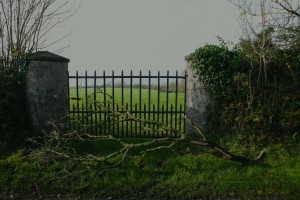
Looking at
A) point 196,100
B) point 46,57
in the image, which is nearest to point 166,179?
point 196,100

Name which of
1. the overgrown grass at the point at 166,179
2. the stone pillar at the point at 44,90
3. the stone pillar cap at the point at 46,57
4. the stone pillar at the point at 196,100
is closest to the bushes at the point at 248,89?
the stone pillar at the point at 196,100

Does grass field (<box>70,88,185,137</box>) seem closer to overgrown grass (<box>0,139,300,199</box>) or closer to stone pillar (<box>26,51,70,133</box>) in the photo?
stone pillar (<box>26,51,70,133</box>)

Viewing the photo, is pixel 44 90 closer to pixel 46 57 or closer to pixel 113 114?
pixel 46 57

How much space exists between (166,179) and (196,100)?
2.97 m

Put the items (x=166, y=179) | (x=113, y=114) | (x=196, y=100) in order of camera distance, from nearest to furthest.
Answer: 1. (x=166, y=179)
2. (x=113, y=114)
3. (x=196, y=100)

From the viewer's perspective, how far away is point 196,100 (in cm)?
835

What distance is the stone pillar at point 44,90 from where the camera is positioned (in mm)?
7902

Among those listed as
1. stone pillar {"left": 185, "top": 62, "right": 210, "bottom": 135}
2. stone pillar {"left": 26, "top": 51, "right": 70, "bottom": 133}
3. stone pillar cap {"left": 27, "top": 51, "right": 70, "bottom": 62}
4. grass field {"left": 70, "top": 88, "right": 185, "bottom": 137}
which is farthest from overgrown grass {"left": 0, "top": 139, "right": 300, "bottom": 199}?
stone pillar cap {"left": 27, "top": 51, "right": 70, "bottom": 62}

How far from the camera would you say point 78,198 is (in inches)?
215

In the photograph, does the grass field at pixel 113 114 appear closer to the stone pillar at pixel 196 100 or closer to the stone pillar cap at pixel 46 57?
the stone pillar at pixel 196 100

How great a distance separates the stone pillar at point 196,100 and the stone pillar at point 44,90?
130 inches

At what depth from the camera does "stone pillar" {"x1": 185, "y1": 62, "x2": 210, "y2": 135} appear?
27.2ft

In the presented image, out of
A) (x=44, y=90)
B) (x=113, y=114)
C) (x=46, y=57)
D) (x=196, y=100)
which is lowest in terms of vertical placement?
(x=113, y=114)

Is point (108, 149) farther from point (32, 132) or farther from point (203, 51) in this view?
point (203, 51)
